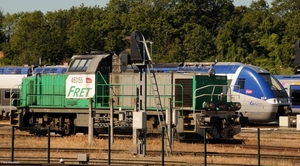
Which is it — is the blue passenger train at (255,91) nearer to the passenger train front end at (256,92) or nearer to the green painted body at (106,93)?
the passenger train front end at (256,92)

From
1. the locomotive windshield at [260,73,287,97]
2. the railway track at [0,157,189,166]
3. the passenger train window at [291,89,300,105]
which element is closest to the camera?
the railway track at [0,157,189,166]

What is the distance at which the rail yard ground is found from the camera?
23.1 metres

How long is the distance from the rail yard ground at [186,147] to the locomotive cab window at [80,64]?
3.17m

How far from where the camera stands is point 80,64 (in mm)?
32219

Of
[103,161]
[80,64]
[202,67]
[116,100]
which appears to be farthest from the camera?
[202,67]

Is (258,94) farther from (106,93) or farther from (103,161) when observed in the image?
(103,161)

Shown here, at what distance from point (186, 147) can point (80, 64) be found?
7558mm

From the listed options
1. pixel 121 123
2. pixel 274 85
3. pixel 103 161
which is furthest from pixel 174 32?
pixel 103 161

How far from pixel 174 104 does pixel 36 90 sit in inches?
298

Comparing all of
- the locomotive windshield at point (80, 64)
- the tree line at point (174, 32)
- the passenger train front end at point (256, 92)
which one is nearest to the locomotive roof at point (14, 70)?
the locomotive windshield at point (80, 64)

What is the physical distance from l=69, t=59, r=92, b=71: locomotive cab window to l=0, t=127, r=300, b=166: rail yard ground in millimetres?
3171

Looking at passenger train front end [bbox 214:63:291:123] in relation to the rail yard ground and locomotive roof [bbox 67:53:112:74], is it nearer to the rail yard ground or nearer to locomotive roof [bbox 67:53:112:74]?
the rail yard ground

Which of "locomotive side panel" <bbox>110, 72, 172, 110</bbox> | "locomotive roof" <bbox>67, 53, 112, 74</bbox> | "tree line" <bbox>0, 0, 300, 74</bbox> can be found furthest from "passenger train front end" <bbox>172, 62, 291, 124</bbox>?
"tree line" <bbox>0, 0, 300, 74</bbox>

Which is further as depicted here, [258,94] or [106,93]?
[258,94]
